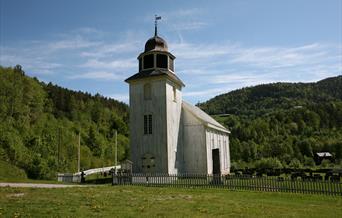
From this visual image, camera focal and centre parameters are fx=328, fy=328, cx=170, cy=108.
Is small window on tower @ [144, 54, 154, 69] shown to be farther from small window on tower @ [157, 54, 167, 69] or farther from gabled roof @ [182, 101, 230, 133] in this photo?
gabled roof @ [182, 101, 230, 133]

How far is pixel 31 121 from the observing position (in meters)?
51.0

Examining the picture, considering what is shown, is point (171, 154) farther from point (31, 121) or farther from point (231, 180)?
point (31, 121)

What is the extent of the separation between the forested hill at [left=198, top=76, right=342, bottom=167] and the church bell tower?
29778mm

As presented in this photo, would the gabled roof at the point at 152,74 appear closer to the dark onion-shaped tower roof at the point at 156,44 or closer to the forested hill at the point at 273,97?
the dark onion-shaped tower roof at the point at 156,44

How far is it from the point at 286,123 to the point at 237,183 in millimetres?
82432

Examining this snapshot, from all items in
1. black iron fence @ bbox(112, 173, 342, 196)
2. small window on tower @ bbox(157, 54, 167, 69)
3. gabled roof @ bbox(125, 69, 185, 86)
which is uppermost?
small window on tower @ bbox(157, 54, 167, 69)

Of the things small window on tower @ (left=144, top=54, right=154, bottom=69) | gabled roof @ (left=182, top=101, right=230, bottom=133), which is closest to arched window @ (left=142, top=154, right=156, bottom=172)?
gabled roof @ (left=182, top=101, right=230, bottom=133)

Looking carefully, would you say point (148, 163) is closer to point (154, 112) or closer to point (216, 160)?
point (154, 112)

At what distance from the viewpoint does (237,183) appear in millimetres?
20891

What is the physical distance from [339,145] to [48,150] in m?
63.7

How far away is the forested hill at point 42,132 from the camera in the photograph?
3612cm

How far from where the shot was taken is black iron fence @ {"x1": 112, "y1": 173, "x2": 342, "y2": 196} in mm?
18266

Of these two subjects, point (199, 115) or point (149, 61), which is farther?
point (199, 115)

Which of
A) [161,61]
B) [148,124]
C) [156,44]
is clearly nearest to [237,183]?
[148,124]
